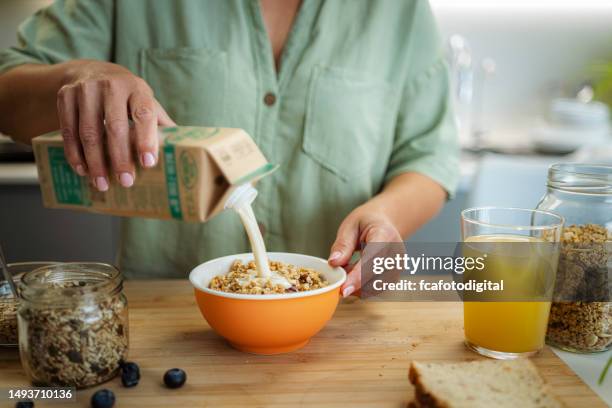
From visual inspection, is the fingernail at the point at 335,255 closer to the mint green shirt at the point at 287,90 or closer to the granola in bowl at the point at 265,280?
the granola in bowl at the point at 265,280

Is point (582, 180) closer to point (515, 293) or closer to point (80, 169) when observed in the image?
point (515, 293)

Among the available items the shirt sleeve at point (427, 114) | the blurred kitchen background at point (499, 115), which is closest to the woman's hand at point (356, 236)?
the shirt sleeve at point (427, 114)

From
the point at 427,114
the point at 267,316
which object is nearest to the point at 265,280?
the point at 267,316

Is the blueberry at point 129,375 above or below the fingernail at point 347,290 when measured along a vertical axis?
below

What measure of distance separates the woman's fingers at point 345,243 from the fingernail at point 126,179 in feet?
1.18

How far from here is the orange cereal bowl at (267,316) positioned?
2.96ft

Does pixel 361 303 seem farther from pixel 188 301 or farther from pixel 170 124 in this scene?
pixel 170 124

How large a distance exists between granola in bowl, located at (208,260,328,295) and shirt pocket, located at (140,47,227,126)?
401 mm

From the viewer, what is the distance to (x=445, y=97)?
1.46 meters

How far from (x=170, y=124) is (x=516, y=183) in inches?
71.9

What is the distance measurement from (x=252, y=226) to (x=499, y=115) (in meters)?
2.47

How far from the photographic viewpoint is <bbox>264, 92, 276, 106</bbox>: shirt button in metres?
1.33

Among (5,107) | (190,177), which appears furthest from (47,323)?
(5,107)

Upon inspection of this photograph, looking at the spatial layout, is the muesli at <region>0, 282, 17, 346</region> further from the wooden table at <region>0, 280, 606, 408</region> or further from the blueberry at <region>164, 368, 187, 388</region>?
the blueberry at <region>164, 368, 187, 388</region>
